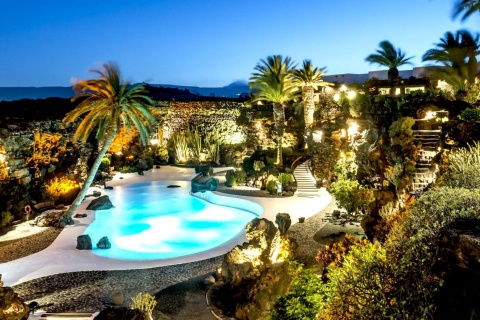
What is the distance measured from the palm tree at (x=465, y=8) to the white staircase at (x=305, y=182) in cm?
1001

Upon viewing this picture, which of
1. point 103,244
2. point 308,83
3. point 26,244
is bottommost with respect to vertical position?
point 103,244

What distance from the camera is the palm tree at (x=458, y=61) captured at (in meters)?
18.5

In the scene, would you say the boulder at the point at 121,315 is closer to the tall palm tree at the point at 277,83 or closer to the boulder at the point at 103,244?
the boulder at the point at 103,244

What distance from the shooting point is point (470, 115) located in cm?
1291

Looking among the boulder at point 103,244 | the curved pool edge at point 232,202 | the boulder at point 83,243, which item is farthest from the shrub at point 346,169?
the boulder at point 83,243

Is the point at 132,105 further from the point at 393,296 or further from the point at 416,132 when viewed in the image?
the point at 393,296

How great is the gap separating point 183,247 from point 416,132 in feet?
33.7

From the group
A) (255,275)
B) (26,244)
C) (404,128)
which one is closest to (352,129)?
(404,128)

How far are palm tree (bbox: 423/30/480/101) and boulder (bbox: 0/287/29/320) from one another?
56.1ft

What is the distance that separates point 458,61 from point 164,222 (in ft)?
56.0

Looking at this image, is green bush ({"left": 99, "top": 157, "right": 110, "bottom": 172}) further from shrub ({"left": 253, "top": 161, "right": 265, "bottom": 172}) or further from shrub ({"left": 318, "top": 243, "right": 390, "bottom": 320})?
shrub ({"left": 318, "top": 243, "right": 390, "bottom": 320})

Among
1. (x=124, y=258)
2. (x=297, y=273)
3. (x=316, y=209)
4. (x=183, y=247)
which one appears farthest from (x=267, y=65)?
(x=297, y=273)

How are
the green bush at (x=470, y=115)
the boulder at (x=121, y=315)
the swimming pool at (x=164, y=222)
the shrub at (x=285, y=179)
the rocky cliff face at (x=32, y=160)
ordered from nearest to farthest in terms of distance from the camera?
the boulder at (x=121, y=315) < the green bush at (x=470, y=115) < the swimming pool at (x=164, y=222) < the rocky cliff face at (x=32, y=160) < the shrub at (x=285, y=179)

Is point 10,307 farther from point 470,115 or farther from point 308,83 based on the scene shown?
point 308,83
